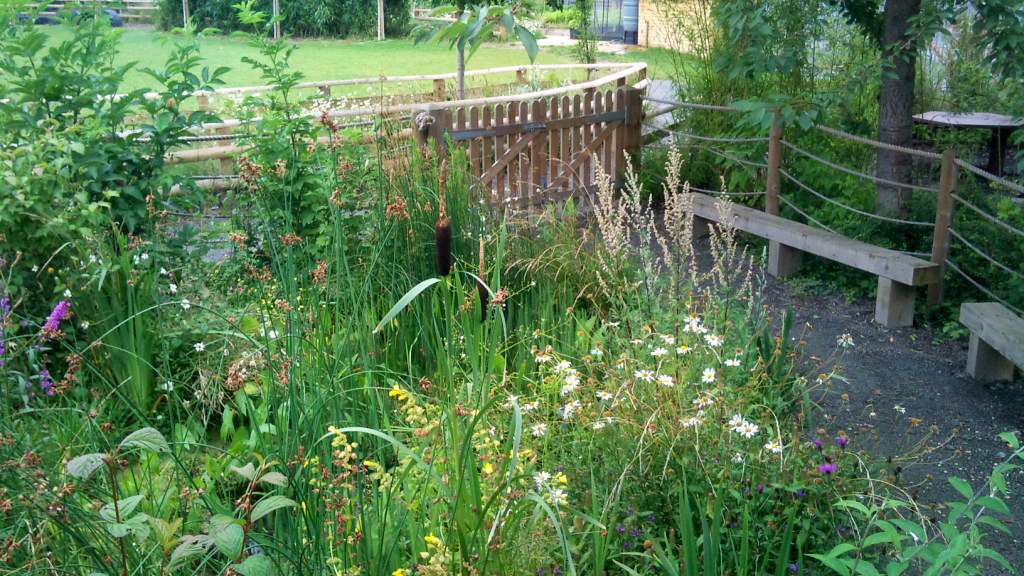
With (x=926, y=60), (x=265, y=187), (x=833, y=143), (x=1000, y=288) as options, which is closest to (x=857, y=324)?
(x=1000, y=288)

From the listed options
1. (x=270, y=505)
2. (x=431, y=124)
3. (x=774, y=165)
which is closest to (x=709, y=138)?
A: (x=774, y=165)

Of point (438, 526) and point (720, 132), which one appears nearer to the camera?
point (438, 526)

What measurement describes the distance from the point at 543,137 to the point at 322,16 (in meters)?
26.7

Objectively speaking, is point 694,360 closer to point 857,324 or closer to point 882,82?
point 857,324

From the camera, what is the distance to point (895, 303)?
5238 mm

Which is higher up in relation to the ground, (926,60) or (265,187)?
(926,60)

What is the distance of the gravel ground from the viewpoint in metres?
3.35

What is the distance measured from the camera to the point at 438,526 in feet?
7.42

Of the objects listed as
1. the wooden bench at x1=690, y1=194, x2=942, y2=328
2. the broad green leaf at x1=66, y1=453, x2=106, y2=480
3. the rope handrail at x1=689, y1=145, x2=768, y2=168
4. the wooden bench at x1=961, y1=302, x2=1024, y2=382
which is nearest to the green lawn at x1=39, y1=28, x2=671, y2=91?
the rope handrail at x1=689, y1=145, x2=768, y2=168

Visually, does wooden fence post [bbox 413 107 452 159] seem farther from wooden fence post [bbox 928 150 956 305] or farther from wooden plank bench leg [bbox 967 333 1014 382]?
wooden plank bench leg [bbox 967 333 1014 382]

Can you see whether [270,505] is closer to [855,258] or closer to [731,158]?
[855,258]

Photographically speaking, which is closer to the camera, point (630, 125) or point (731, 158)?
point (731, 158)

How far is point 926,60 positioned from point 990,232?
19.8 feet

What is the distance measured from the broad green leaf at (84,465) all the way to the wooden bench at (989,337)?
3.99 m
